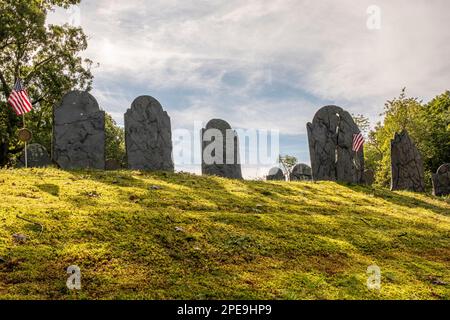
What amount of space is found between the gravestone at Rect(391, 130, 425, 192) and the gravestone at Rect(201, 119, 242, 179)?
7.58 metres

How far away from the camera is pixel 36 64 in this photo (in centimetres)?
2752

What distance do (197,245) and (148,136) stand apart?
973 centimetres

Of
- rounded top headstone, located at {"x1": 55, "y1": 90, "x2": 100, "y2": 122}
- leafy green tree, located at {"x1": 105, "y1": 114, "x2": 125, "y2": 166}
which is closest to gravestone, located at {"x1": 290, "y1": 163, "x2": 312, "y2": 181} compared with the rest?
rounded top headstone, located at {"x1": 55, "y1": 90, "x2": 100, "y2": 122}

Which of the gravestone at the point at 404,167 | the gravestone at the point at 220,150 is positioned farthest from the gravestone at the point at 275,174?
the gravestone at the point at 220,150

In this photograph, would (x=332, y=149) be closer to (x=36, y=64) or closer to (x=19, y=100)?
(x=19, y=100)

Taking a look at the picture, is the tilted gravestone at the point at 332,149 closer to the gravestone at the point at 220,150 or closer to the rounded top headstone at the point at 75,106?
the gravestone at the point at 220,150

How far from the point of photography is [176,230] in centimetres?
661

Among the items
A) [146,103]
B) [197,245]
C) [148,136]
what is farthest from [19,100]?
[197,245]

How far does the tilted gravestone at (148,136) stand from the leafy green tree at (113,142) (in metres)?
25.9

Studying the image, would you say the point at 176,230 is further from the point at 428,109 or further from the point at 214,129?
the point at 428,109

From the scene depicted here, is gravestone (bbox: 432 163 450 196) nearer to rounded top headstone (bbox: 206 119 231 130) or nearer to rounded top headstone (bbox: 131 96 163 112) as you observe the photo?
rounded top headstone (bbox: 206 119 231 130)

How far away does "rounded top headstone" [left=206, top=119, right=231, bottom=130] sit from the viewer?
17.0m

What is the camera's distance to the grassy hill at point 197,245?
15.5 feet

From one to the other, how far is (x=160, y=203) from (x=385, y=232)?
5.18m
